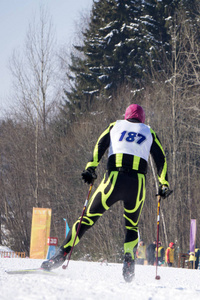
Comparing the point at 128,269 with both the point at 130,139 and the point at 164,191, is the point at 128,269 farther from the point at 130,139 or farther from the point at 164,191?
the point at 130,139

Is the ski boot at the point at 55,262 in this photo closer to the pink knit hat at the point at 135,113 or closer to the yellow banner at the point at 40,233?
the pink knit hat at the point at 135,113

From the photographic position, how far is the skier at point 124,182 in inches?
186

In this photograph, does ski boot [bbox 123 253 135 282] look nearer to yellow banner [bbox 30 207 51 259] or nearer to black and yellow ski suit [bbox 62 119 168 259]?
black and yellow ski suit [bbox 62 119 168 259]

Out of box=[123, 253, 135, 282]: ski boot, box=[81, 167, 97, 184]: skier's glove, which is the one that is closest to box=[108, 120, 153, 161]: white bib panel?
box=[81, 167, 97, 184]: skier's glove

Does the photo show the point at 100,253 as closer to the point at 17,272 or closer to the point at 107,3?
the point at 107,3

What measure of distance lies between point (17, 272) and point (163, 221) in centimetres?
1811

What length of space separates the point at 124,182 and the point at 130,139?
423mm

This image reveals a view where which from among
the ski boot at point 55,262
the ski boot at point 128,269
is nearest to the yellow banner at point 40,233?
the ski boot at point 55,262

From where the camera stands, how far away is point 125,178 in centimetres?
472

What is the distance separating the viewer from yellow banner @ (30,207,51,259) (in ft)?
49.9

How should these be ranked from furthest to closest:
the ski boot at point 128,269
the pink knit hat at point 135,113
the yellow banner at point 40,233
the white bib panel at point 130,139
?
the yellow banner at point 40,233 < the pink knit hat at point 135,113 < the white bib panel at point 130,139 < the ski boot at point 128,269

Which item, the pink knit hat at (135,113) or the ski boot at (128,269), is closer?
the ski boot at (128,269)

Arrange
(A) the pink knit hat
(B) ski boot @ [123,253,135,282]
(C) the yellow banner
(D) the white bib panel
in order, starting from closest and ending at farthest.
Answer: (B) ski boot @ [123,253,135,282] → (D) the white bib panel → (A) the pink knit hat → (C) the yellow banner

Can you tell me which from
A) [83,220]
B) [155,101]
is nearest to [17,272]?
[83,220]
